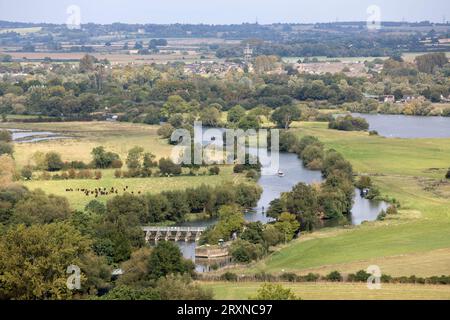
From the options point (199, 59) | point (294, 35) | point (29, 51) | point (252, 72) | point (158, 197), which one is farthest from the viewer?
point (294, 35)

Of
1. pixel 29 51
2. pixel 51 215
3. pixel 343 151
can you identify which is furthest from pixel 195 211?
pixel 29 51

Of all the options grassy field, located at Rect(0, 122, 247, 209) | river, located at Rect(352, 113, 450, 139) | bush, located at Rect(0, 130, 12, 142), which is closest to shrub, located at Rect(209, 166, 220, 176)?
grassy field, located at Rect(0, 122, 247, 209)

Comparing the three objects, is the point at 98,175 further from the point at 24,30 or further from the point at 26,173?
the point at 24,30

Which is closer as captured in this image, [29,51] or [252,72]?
[252,72]

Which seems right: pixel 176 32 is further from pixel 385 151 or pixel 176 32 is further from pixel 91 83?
pixel 385 151

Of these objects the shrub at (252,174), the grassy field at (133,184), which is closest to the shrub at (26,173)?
the grassy field at (133,184)

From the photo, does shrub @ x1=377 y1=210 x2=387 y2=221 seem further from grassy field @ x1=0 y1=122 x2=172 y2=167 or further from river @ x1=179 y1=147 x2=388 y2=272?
grassy field @ x1=0 y1=122 x2=172 y2=167

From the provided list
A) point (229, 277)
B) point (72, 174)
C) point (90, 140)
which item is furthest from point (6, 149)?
point (229, 277)

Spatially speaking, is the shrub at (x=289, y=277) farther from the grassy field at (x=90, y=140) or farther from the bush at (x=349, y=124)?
the bush at (x=349, y=124)
